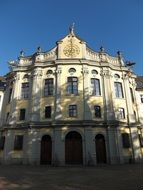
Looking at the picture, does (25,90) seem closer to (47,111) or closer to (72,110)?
(47,111)

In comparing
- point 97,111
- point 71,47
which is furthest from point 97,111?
point 71,47

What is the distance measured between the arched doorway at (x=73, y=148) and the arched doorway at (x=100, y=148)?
2116 mm

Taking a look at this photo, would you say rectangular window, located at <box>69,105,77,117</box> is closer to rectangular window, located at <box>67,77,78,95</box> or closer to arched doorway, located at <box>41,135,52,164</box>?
rectangular window, located at <box>67,77,78,95</box>

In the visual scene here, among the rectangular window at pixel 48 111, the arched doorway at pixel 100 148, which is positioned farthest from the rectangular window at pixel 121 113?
the rectangular window at pixel 48 111

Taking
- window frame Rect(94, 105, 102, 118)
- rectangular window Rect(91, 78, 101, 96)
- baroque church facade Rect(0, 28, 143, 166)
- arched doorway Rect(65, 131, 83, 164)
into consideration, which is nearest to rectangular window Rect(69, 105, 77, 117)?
baroque church facade Rect(0, 28, 143, 166)

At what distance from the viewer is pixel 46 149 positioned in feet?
77.0

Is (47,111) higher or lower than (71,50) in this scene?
lower

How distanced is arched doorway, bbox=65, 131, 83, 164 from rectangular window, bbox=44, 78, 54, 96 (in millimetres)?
6303

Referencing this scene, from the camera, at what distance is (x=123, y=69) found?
94.8 feet

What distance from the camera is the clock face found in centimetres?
2788

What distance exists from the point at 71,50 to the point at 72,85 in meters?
5.63

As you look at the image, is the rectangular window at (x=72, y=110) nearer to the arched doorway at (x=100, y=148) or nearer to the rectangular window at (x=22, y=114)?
the arched doorway at (x=100, y=148)

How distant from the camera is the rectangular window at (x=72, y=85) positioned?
2578 centimetres

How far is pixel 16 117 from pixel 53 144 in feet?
21.8
